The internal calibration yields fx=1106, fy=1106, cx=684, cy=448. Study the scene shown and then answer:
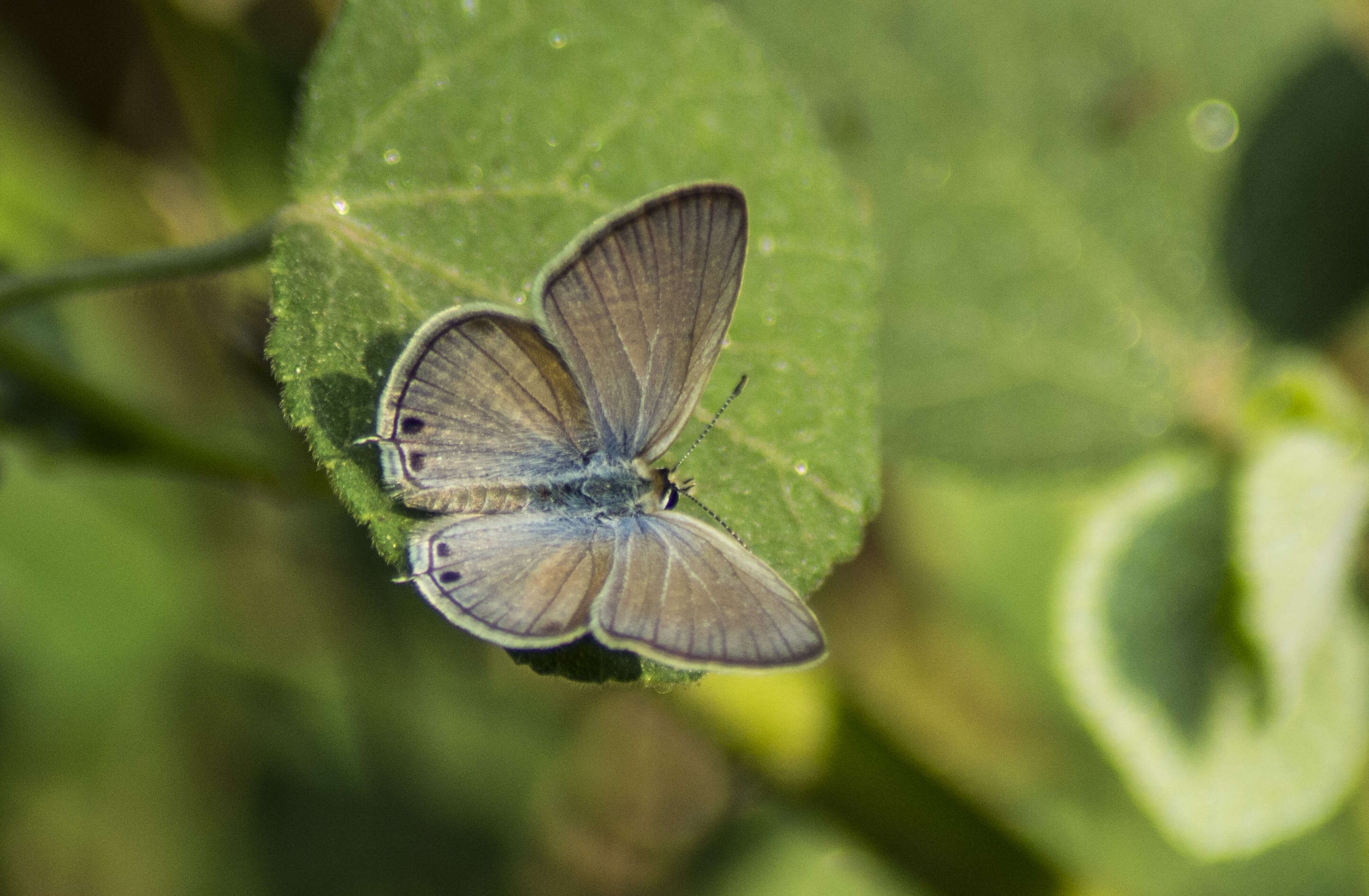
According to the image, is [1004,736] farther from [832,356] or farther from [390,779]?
[832,356]

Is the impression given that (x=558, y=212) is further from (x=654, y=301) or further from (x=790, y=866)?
(x=790, y=866)

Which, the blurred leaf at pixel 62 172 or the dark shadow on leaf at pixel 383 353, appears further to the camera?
the blurred leaf at pixel 62 172

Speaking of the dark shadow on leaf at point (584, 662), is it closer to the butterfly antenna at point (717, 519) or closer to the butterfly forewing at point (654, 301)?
the butterfly antenna at point (717, 519)

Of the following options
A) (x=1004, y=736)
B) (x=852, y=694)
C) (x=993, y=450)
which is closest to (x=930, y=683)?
(x=1004, y=736)

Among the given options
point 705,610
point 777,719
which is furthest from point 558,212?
point 777,719

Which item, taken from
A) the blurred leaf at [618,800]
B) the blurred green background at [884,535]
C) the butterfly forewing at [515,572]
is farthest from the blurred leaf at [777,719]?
the blurred leaf at [618,800]

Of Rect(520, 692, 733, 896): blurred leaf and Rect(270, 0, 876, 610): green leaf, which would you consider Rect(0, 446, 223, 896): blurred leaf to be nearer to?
Rect(520, 692, 733, 896): blurred leaf
